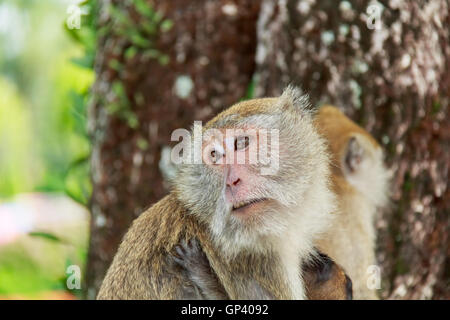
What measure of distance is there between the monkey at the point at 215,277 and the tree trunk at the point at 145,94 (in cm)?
A: 194

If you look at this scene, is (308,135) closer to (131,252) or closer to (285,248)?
(285,248)

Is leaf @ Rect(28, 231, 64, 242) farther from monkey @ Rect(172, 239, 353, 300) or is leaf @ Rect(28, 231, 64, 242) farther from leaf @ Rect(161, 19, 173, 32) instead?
monkey @ Rect(172, 239, 353, 300)

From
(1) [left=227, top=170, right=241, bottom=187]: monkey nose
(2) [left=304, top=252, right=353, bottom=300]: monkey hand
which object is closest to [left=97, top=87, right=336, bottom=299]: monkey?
(1) [left=227, top=170, right=241, bottom=187]: monkey nose

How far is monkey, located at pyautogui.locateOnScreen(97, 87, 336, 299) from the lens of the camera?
2721 millimetres

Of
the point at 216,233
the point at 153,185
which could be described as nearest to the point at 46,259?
the point at 153,185

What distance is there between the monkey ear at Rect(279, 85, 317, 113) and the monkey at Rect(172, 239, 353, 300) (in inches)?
31.9

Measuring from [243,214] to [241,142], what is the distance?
1.12 feet

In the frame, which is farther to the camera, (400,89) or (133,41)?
(133,41)

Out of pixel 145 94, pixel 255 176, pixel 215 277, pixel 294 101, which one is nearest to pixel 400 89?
pixel 294 101

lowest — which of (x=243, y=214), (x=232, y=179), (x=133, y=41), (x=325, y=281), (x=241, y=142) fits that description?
(x=325, y=281)

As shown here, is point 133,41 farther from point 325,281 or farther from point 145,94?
point 325,281

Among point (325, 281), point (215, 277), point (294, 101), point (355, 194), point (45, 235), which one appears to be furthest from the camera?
point (45, 235)

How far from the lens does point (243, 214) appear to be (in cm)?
271

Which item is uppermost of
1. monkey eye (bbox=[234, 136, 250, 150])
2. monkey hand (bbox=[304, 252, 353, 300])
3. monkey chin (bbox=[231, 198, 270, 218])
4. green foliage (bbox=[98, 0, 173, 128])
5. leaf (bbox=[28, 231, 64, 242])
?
green foliage (bbox=[98, 0, 173, 128])
